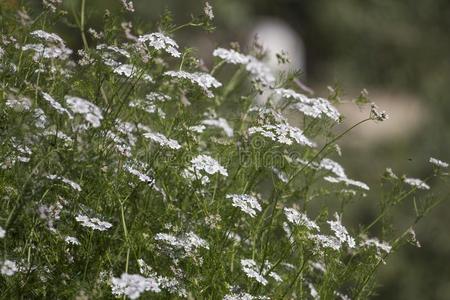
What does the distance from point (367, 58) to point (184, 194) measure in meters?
8.35

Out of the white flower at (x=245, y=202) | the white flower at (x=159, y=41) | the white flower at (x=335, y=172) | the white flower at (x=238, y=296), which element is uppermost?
the white flower at (x=159, y=41)

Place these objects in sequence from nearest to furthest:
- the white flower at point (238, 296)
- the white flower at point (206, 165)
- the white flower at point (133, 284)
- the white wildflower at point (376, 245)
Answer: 1. the white flower at point (133, 284)
2. the white flower at point (238, 296)
3. the white flower at point (206, 165)
4. the white wildflower at point (376, 245)

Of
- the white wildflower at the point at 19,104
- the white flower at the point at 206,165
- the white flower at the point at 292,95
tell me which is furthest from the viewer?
the white flower at the point at 292,95

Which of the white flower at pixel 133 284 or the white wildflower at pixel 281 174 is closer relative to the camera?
the white flower at pixel 133 284

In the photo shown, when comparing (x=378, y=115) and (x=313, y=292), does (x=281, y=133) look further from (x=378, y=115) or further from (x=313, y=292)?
(x=313, y=292)

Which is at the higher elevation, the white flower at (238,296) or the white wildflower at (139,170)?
the white wildflower at (139,170)

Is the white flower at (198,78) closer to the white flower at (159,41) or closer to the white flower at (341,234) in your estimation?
the white flower at (159,41)

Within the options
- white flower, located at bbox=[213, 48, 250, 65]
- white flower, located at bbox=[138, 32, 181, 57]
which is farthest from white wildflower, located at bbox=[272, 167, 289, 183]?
white flower, located at bbox=[138, 32, 181, 57]

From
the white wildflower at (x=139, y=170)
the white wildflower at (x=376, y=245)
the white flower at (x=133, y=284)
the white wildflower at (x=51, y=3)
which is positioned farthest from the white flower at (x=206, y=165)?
the white wildflower at (x=51, y=3)

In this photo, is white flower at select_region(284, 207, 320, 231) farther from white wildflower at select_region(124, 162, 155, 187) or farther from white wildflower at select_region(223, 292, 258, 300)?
white wildflower at select_region(124, 162, 155, 187)

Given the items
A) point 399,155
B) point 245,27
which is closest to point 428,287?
point 399,155

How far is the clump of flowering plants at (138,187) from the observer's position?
2135mm

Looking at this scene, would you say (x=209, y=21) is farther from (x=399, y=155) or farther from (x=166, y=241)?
(x=399, y=155)

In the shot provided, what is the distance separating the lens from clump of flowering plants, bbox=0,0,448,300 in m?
2.13
